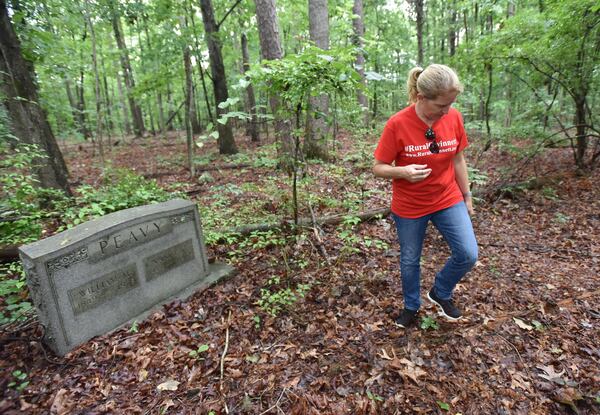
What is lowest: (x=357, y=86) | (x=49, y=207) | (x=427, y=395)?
(x=427, y=395)

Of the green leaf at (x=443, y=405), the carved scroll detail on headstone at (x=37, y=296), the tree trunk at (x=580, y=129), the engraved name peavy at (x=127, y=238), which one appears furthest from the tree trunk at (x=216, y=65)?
the green leaf at (x=443, y=405)

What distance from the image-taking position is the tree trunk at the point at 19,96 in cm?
505

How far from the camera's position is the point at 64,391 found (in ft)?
8.44

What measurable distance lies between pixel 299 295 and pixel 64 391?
227 centimetres

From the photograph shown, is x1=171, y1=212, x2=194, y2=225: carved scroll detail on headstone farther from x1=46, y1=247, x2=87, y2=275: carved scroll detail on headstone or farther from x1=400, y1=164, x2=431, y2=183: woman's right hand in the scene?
x1=400, y1=164, x2=431, y2=183: woman's right hand

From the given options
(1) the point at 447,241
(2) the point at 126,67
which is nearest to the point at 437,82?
(1) the point at 447,241

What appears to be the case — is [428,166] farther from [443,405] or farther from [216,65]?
[216,65]

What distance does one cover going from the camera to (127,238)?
10.9 feet

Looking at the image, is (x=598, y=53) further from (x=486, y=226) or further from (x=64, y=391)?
(x=64, y=391)

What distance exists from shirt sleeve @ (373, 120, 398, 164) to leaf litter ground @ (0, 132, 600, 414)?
1.72m

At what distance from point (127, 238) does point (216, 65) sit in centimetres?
920

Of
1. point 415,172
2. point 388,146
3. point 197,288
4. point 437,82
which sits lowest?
point 197,288

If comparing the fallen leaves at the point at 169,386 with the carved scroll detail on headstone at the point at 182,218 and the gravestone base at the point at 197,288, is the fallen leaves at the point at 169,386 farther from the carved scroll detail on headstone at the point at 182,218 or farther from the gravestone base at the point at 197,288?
the carved scroll detail on headstone at the point at 182,218

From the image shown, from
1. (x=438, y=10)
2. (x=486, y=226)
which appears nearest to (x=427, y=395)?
(x=486, y=226)
